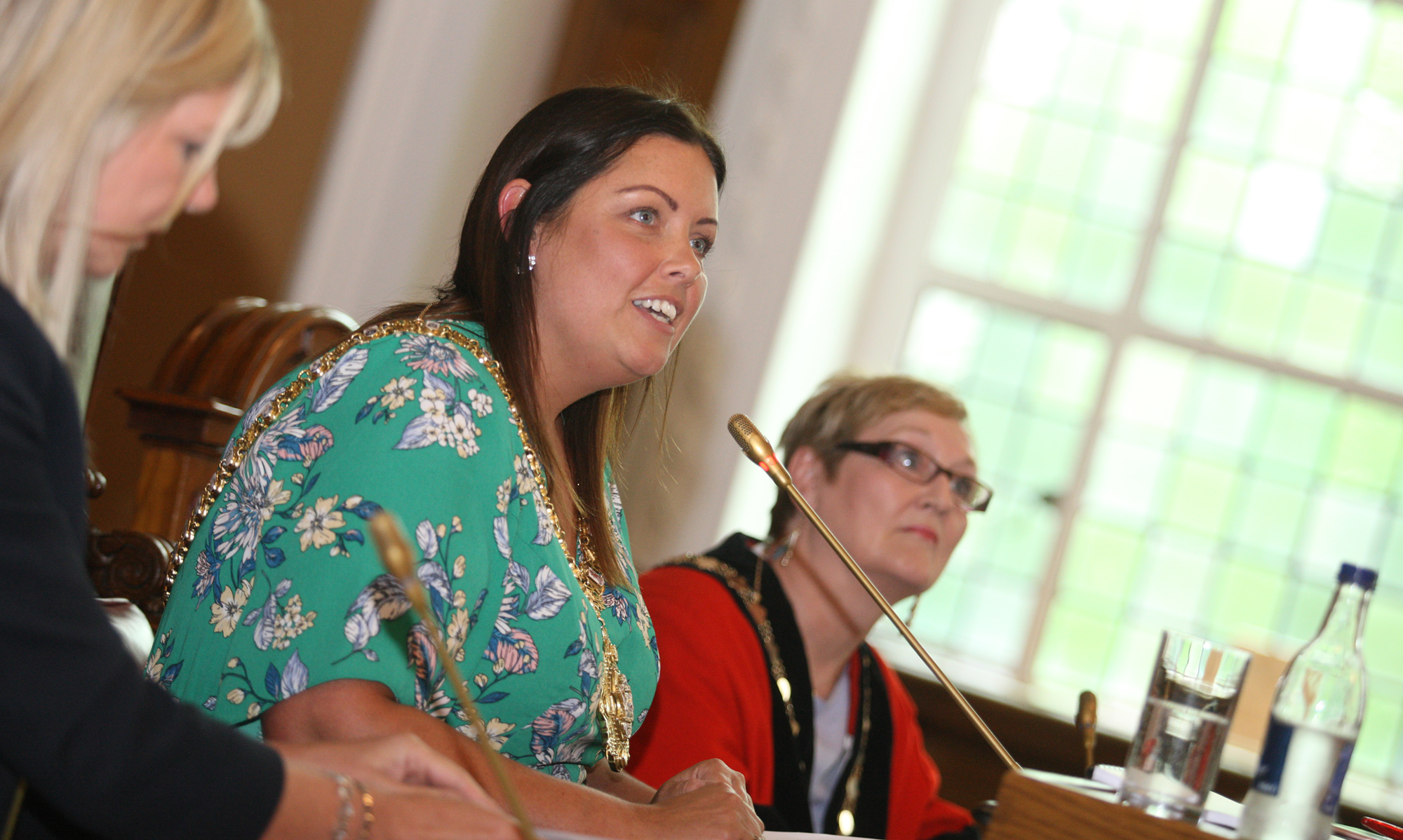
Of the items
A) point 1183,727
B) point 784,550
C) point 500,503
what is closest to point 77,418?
point 500,503

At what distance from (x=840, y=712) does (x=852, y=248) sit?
1.78 meters

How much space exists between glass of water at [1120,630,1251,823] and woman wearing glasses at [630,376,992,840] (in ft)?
2.74

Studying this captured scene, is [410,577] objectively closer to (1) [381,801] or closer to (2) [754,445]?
(1) [381,801]

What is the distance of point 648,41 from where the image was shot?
3.48 m

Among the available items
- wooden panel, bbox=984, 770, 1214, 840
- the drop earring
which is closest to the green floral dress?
wooden panel, bbox=984, 770, 1214, 840

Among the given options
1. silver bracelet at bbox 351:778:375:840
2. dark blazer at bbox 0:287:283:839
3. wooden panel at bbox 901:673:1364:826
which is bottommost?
wooden panel at bbox 901:673:1364:826

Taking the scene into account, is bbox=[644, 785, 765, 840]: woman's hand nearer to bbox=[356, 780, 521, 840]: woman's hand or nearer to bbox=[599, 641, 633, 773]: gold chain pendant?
bbox=[599, 641, 633, 773]: gold chain pendant

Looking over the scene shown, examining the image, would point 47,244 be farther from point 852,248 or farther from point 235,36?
point 852,248

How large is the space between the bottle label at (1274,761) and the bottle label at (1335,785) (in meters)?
0.04

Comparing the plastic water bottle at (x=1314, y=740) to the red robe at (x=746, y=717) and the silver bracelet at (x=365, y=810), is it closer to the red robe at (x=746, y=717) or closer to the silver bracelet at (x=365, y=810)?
the silver bracelet at (x=365, y=810)

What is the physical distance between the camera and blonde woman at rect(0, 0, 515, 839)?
73 cm

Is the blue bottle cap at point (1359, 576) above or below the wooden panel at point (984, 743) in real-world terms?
above

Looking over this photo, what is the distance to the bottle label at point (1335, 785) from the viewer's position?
3.50 ft

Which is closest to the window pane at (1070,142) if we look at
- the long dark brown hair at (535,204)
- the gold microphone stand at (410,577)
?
the long dark brown hair at (535,204)
